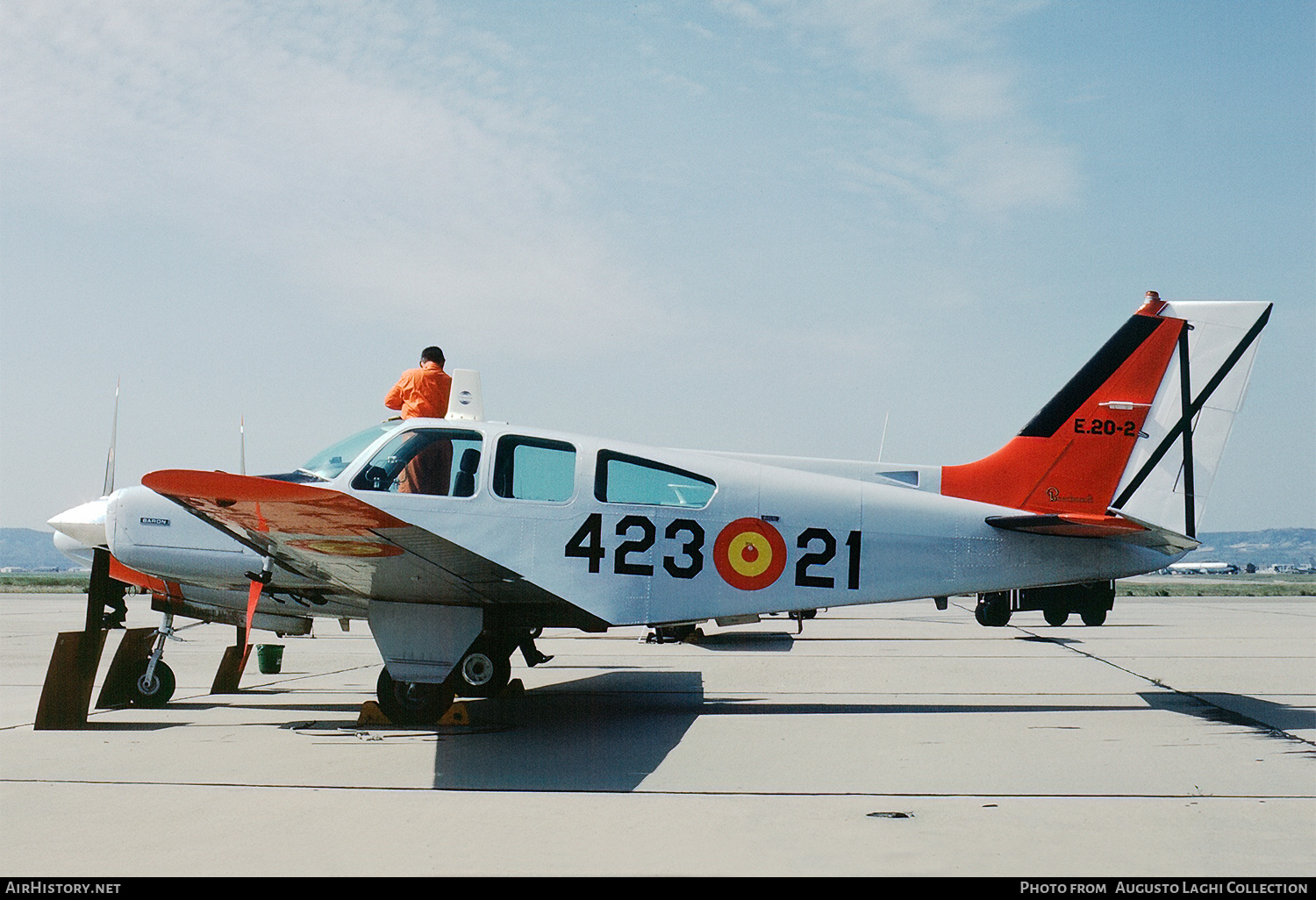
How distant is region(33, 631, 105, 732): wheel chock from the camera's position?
7.26m

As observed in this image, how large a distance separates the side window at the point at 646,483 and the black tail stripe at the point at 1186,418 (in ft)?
12.4

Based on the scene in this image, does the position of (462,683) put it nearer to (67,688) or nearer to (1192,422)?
(67,688)

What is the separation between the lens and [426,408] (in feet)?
26.2

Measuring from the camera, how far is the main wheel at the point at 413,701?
729 cm

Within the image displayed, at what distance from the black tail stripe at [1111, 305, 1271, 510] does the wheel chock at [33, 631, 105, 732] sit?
8676mm

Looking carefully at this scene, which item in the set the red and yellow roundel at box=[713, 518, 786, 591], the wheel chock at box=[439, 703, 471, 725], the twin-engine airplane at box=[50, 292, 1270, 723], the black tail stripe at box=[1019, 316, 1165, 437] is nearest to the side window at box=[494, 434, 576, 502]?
the twin-engine airplane at box=[50, 292, 1270, 723]

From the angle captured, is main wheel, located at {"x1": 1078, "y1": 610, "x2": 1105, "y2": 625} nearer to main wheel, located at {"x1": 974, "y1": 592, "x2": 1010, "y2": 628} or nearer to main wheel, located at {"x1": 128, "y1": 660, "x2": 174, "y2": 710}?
main wheel, located at {"x1": 974, "y1": 592, "x2": 1010, "y2": 628}

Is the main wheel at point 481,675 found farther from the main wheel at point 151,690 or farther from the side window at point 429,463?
the main wheel at point 151,690

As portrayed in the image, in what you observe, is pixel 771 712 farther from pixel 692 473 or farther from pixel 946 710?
pixel 692 473

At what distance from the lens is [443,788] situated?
524cm

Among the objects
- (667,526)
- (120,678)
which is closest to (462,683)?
(667,526)

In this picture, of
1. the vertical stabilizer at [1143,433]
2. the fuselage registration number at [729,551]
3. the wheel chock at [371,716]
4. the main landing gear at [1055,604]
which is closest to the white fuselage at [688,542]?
the fuselage registration number at [729,551]

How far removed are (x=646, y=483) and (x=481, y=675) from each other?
2.18 metres

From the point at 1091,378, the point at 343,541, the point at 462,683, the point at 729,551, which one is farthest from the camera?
the point at 1091,378
